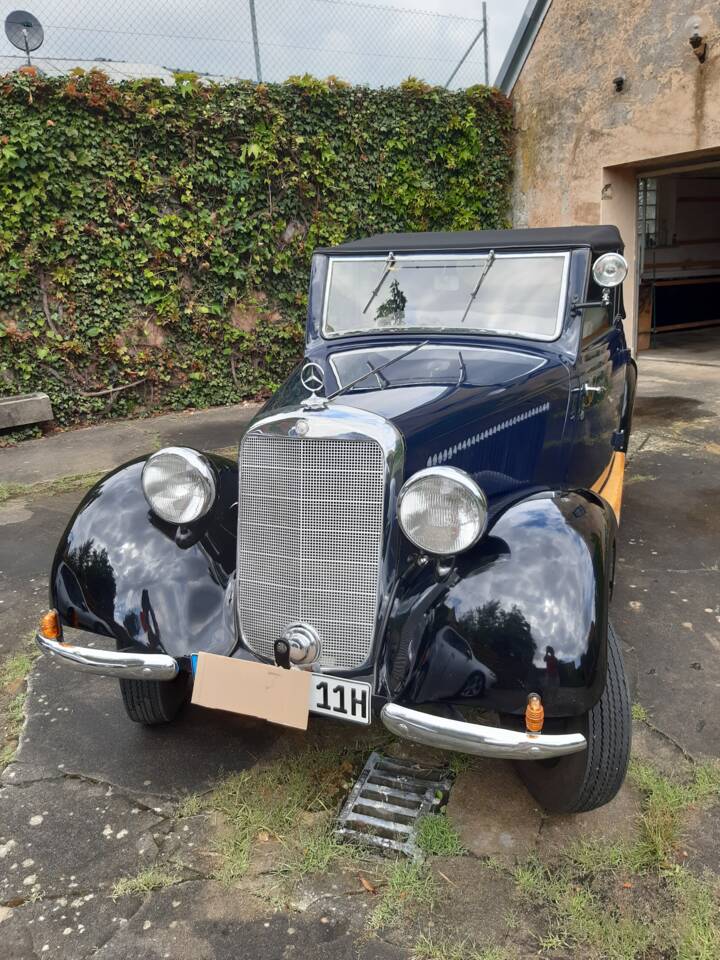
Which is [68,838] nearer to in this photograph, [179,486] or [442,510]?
[179,486]

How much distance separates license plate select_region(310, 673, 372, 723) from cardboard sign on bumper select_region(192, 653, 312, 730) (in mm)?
39

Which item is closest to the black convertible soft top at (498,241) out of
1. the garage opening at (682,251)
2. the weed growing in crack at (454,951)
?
the weed growing in crack at (454,951)

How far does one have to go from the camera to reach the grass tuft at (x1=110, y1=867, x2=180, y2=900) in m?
1.92

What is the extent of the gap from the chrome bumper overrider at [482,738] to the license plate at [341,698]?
132mm

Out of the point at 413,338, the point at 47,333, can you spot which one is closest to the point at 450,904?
the point at 413,338

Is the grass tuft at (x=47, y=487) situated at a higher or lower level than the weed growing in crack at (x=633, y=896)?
higher

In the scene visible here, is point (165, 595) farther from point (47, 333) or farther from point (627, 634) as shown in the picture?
point (47, 333)

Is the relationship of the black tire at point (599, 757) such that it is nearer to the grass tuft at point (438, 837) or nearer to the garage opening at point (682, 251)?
the grass tuft at point (438, 837)

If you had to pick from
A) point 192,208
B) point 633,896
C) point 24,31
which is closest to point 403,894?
point 633,896

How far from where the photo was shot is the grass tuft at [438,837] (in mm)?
A: 2004

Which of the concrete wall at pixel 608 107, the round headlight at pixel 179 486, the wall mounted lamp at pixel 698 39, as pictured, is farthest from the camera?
the concrete wall at pixel 608 107

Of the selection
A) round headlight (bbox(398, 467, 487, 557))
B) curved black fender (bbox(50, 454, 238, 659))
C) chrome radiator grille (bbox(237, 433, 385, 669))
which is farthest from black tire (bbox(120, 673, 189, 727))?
round headlight (bbox(398, 467, 487, 557))

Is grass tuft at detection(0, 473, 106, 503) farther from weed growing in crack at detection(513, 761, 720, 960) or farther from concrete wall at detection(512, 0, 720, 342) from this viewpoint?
concrete wall at detection(512, 0, 720, 342)

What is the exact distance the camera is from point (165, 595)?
2.18 meters
